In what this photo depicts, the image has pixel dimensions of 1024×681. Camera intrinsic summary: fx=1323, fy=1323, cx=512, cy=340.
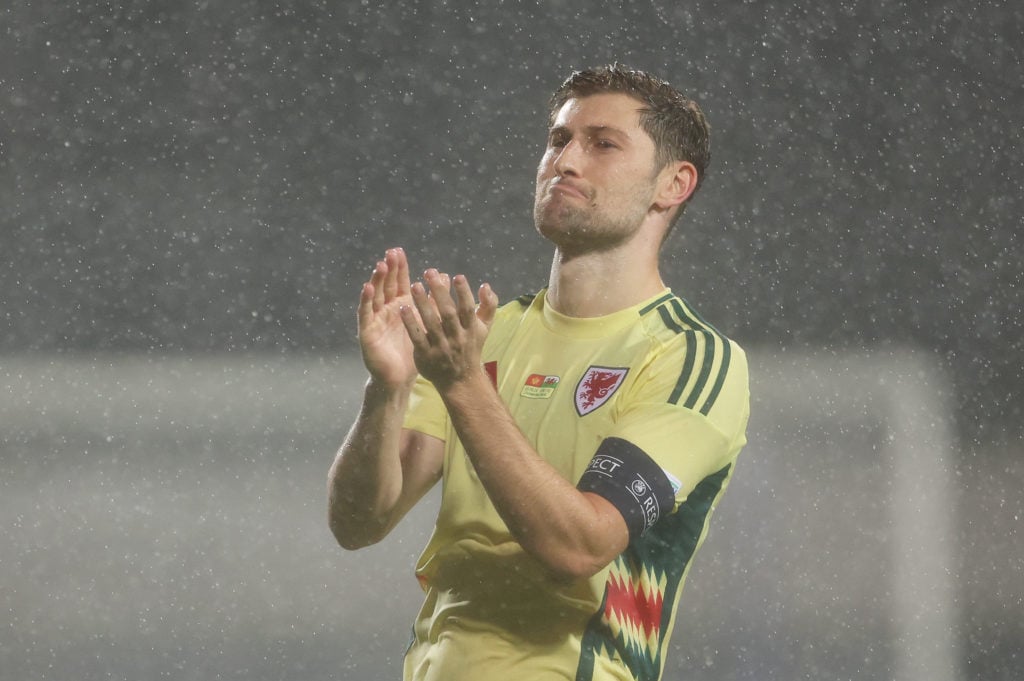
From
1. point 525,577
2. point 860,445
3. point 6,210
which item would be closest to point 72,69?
point 6,210

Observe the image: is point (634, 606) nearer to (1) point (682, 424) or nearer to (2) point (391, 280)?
(1) point (682, 424)

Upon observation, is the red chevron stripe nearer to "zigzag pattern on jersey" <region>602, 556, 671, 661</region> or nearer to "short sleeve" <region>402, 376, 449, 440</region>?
"zigzag pattern on jersey" <region>602, 556, 671, 661</region>

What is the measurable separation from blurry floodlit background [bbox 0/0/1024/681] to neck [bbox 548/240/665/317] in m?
1.97

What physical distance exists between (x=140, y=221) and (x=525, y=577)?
8.39ft

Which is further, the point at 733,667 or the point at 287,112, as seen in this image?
the point at 287,112

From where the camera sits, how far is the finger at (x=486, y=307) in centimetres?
123

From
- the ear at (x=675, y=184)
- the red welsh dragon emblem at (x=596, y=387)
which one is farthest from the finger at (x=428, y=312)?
the ear at (x=675, y=184)

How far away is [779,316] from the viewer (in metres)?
3.64

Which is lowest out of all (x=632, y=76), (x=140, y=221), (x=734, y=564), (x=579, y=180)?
(x=734, y=564)

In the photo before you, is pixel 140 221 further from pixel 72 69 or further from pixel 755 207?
pixel 755 207

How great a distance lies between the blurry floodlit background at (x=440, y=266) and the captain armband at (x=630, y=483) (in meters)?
2.21

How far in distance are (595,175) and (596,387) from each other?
0.88 feet

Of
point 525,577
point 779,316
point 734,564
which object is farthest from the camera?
point 779,316

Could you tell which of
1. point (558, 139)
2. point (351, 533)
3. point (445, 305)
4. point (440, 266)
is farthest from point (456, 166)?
point (445, 305)
